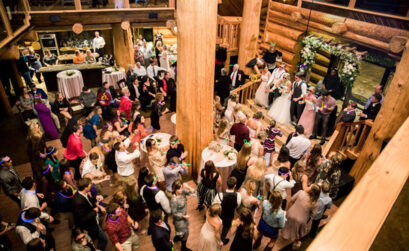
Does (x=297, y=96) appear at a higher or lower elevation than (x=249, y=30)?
lower

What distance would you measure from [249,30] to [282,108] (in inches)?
134

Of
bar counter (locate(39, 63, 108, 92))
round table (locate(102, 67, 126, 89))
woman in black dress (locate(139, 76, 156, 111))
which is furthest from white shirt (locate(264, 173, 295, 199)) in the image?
bar counter (locate(39, 63, 108, 92))

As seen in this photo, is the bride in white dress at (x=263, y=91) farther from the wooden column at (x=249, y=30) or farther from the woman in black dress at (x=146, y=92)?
the woman in black dress at (x=146, y=92)

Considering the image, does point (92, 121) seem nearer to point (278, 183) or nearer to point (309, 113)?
point (278, 183)

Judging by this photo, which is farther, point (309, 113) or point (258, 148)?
point (309, 113)

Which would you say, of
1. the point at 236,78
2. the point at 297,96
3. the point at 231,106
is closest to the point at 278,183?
the point at 231,106

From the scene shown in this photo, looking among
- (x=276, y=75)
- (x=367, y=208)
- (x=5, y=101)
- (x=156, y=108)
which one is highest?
(x=367, y=208)

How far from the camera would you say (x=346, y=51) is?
264 inches

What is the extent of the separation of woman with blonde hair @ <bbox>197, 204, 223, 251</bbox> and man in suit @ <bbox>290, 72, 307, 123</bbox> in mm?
4365

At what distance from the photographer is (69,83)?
29.2 ft

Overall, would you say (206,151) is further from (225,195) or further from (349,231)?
(349,231)

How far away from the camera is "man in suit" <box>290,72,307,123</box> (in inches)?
259

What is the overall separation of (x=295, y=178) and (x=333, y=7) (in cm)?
588

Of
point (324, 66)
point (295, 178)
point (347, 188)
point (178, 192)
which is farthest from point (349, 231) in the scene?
point (324, 66)
